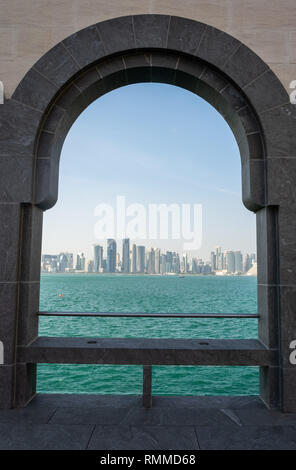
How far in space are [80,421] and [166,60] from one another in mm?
4958

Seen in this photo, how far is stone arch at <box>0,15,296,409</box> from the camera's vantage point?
4102 millimetres

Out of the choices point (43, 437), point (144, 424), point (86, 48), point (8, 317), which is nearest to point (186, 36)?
point (86, 48)

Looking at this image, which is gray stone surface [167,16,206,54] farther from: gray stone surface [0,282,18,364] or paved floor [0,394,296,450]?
paved floor [0,394,296,450]

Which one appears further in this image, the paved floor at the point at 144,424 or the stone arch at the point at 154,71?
the stone arch at the point at 154,71

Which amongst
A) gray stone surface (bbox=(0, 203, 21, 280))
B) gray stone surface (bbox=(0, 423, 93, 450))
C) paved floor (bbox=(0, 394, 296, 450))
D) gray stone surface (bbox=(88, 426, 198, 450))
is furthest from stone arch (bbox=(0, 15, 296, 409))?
gray stone surface (bbox=(88, 426, 198, 450))

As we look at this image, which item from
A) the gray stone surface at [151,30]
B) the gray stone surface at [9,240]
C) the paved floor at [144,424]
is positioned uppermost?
the gray stone surface at [151,30]

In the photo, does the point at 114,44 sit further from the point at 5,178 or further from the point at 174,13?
the point at 5,178

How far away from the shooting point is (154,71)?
4613 millimetres

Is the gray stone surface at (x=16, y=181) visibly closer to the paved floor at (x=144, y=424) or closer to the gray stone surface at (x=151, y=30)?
the gray stone surface at (x=151, y=30)

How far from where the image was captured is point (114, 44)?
4.34 m

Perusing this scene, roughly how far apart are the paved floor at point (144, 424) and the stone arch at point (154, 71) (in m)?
0.38

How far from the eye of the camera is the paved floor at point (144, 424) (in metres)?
3.17

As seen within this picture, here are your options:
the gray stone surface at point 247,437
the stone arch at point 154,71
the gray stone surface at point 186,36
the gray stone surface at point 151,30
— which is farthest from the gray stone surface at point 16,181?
the gray stone surface at point 247,437

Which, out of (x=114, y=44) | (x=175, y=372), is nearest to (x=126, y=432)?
(x=114, y=44)
